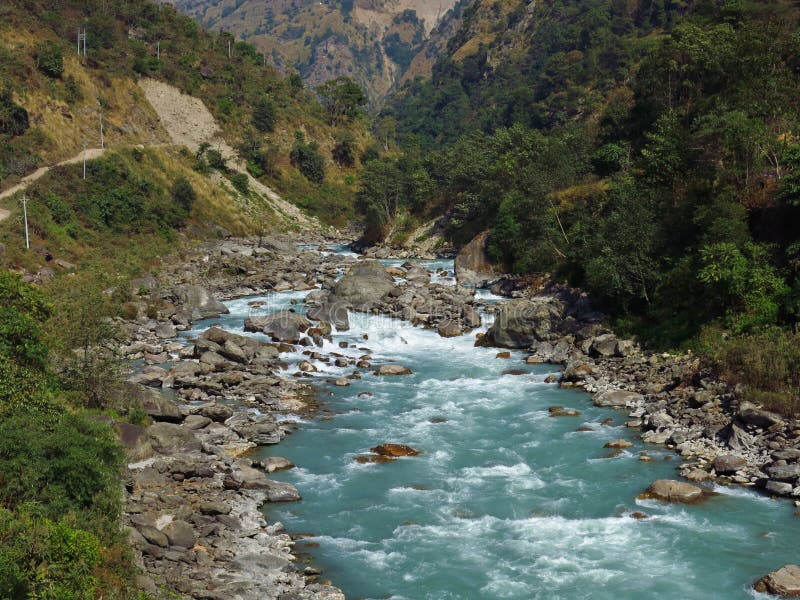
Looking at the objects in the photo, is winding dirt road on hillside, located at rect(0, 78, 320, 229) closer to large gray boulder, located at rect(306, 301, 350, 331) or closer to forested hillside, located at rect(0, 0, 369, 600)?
forested hillside, located at rect(0, 0, 369, 600)

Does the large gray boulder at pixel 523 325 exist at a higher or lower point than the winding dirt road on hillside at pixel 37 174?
lower

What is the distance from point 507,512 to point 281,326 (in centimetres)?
2298

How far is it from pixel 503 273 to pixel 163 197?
120 ft

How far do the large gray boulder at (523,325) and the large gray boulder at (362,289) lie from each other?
10103 millimetres

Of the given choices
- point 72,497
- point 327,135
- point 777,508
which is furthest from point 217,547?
point 327,135

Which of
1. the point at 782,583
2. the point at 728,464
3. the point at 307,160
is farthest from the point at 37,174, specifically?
the point at 782,583

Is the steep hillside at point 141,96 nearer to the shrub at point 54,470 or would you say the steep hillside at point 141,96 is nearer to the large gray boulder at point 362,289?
the large gray boulder at point 362,289

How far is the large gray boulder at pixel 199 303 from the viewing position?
46.3 metres

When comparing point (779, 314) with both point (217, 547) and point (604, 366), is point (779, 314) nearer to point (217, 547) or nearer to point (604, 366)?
point (604, 366)

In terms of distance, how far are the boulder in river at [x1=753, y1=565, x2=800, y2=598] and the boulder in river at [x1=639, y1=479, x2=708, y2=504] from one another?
4.08 m

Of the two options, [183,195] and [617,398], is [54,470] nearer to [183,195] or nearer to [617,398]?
[617,398]

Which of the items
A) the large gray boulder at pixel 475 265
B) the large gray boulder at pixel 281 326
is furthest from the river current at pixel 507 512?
the large gray boulder at pixel 475 265

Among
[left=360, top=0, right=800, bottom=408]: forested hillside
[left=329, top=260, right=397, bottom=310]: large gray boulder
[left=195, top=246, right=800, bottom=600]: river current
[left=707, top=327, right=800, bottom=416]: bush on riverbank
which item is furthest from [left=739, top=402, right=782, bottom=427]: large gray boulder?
[left=329, top=260, right=397, bottom=310]: large gray boulder

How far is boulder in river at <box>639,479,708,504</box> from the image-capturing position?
20.9 m
